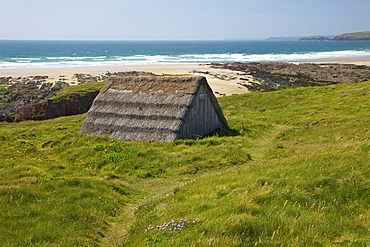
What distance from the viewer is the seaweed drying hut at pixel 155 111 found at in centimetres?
1866

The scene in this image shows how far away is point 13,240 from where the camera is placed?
19.7 feet

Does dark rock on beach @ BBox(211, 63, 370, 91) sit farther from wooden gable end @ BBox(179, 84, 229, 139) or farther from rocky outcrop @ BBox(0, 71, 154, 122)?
wooden gable end @ BBox(179, 84, 229, 139)

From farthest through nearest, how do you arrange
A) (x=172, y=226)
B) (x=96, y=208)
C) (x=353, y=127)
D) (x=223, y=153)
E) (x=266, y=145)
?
1. (x=353, y=127)
2. (x=266, y=145)
3. (x=223, y=153)
4. (x=96, y=208)
5. (x=172, y=226)

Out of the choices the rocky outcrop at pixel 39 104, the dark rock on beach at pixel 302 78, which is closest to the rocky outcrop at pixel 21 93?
the rocky outcrop at pixel 39 104

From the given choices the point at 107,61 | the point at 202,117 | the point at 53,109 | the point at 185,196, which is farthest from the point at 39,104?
the point at 107,61

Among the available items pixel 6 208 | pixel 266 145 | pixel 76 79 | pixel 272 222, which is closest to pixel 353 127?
pixel 266 145

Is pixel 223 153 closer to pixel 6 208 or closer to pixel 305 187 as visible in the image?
pixel 305 187

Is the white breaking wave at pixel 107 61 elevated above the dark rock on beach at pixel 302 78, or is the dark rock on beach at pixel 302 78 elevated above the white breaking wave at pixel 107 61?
the white breaking wave at pixel 107 61

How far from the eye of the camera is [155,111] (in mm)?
19422

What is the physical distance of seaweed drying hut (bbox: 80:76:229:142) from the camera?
1866cm

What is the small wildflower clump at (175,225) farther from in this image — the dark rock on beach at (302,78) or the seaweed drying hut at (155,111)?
the dark rock on beach at (302,78)

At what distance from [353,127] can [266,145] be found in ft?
22.4

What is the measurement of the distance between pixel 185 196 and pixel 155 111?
1163 centimetres

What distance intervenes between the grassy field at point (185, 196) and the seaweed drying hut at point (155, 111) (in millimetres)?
1797
